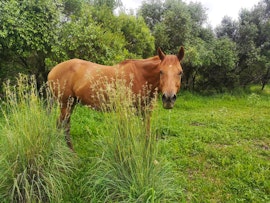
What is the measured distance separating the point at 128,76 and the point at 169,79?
0.90 meters

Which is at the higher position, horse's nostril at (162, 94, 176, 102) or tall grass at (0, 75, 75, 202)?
horse's nostril at (162, 94, 176, 102)

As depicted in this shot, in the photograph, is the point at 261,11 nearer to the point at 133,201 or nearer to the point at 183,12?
the point at 183,12

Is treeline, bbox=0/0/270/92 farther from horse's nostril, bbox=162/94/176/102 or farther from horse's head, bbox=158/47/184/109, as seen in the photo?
horse's nostril, bbox=162/94/176/102

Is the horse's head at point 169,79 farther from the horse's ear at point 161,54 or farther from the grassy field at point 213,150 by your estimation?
the grassy field at point 213,150

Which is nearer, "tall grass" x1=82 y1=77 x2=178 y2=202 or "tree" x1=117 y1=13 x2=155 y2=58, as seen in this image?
"tall grass" x1=82 y1=77 x2=178 y2=202

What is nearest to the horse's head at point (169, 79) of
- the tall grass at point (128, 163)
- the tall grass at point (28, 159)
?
the tall grass at point (128, 163)

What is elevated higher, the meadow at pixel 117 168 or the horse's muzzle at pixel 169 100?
the horse's muzzle at pixel 169 100

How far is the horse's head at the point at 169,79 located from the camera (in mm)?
2795

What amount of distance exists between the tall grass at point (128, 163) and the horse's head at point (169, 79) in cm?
58

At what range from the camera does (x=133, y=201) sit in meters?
2.09

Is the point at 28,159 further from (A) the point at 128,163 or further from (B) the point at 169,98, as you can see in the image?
(B) the point at 169,98

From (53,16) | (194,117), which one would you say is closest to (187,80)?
(194,117)

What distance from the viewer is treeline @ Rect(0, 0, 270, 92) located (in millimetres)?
5465

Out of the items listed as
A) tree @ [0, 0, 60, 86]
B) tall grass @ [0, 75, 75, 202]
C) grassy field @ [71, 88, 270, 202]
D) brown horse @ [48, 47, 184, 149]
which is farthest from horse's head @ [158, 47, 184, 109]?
tree @ [0, 0, 60, 86]
